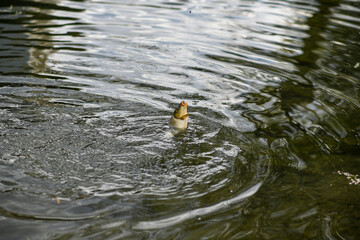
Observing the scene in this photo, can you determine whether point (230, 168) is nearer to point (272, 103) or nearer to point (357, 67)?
point (272, 103)

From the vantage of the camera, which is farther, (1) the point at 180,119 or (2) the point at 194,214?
(1) the point at 180,119

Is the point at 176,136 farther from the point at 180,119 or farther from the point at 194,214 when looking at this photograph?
the point at 194,214

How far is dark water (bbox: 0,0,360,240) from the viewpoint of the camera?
3316mm

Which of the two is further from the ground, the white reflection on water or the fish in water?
the fish in water

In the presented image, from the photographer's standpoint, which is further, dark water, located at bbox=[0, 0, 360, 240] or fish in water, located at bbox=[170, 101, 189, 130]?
fish in water, located at bbox=[170, 101, 189, 130]

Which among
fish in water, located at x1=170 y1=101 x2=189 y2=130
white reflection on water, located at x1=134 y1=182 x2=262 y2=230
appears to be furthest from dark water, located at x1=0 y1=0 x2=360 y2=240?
fish in water, located at x1=170 y1=101 x2=189 y2=130

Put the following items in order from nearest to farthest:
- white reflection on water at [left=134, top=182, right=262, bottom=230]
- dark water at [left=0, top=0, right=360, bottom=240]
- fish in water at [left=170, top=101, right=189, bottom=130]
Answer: white reflection on water at [left=134, top=182, right=262, bottom=230] → dark water at [left=0, top=0, right=360, bottom=240] → fish in water at [left=170, top=101, right=189, bottom=130]

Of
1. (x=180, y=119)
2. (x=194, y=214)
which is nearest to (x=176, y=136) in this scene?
(x=180, y=119)

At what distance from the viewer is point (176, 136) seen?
4.63 meters

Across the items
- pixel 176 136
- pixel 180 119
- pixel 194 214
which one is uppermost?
pixel 180 119

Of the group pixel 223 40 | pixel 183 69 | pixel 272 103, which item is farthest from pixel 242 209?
pixel 223 40

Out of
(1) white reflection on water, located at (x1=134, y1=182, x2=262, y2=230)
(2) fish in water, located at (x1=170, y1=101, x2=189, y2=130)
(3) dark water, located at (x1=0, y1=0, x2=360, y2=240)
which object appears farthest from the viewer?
(2) fish in water, located at (x1=170, y1=101, x2=189, y2=130)

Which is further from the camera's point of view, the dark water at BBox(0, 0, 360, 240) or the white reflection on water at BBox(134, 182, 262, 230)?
the dark water at BBox(0, 0, 360, 240)

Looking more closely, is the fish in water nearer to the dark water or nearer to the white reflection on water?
the dark water
